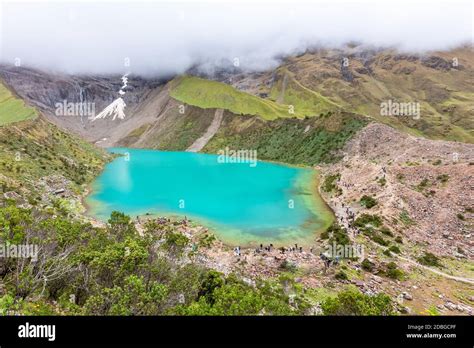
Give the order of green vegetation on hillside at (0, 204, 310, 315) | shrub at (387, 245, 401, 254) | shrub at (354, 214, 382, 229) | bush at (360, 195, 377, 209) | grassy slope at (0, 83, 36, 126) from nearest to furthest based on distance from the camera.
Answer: green vegetation on hillside at (0, 204, 310, 315) → shrub at (387, 245, 401, 254) → shrub at (354, 214, 382, 229) → bush at (360, 195, 377, 209) → grassy slope at (0, 83, 36, 126)

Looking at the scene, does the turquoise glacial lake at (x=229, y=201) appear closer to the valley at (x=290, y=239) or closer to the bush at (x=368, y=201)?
the valley at (x=290, y=239)

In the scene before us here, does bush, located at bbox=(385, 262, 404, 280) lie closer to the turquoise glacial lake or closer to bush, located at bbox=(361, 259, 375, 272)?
bush, located at bbox=(361, 259, 375, 272)

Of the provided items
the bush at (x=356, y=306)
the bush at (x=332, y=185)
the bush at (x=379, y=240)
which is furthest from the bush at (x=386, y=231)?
the bush at (x=356, y=306)

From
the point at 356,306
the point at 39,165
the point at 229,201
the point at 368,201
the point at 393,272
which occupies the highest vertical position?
the point at 356,306

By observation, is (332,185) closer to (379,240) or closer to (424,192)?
(424,192)

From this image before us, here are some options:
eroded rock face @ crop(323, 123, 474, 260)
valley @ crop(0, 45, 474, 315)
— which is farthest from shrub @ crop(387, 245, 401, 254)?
eroded rock face @ crop(323, 123, 474, 260)

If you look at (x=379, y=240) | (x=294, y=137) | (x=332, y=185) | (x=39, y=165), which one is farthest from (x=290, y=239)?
(x=294, y=137)

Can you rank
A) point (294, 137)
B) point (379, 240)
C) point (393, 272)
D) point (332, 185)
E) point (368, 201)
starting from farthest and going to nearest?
point (294, 137) → point (332, 185) → point (368, 201) → point (379, 240) → point (393, 272)
